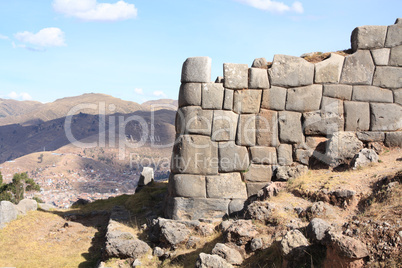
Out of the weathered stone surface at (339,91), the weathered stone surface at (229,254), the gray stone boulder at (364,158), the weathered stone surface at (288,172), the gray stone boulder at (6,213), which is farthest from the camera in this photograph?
the gray stone boulder at (6,213)

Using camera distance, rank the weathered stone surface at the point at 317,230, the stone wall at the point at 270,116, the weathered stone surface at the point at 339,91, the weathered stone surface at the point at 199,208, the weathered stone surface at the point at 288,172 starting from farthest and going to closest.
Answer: the weathered stone surface at the point at 339,91 < the weathered stone surface at the point at 288,172 < the stone wall at the point at 270,116 < the weathered stone surface at the point at 199,208 < the weathered stone surface at the point at 317,230

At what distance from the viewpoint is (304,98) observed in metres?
9.41

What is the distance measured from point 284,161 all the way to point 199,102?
100 inches

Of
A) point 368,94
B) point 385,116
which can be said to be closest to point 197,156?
point 368,94

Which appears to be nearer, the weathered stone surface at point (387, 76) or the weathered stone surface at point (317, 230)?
the weathered stone surface at point (317, 230)

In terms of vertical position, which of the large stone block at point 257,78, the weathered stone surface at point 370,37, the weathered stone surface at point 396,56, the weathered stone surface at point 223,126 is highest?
the weathered stone surface at point 370,37

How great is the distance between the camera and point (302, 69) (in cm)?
934

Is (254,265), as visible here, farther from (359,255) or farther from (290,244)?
(359,255)

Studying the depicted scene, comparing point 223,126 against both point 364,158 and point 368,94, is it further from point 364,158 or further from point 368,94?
point 368,94

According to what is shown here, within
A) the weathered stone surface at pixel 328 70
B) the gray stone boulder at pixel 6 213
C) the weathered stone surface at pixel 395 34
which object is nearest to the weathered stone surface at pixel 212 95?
the weathered stone surface at pixel 328 70

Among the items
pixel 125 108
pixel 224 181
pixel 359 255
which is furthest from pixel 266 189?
pixel 125 108

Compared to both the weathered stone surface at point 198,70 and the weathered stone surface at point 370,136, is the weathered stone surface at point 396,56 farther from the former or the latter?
the weathered stone surface at point 198,70

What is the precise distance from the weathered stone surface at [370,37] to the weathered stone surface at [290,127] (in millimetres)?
2407

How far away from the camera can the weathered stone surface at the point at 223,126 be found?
9.05 metres
